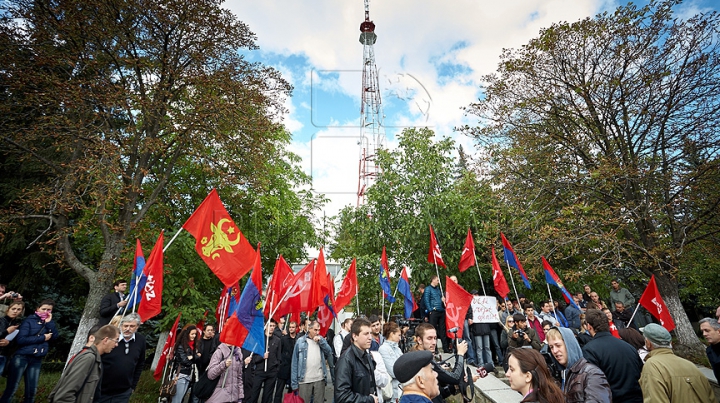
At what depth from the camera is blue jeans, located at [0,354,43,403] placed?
5.79 metres

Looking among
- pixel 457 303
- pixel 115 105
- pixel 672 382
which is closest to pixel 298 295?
pixel 457 303

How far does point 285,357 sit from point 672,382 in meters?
6.53

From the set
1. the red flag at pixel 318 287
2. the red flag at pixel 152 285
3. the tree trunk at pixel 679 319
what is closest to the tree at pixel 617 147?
the tree trunk at pixel 679 319

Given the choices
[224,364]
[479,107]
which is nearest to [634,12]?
[479,107]

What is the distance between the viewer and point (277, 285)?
22.9 ft

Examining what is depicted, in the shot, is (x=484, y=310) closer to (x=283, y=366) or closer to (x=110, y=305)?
(x=283, y=366)

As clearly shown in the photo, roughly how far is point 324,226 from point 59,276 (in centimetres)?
1072

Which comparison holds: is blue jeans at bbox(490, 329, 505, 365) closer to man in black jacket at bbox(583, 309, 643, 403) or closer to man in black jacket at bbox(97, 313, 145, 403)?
man in black jacket at bbox(583, 309, 643, 403)

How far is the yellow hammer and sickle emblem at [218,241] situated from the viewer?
589cm

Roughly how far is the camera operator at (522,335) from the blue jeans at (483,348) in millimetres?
1125

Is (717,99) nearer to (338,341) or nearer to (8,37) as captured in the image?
(338,341)

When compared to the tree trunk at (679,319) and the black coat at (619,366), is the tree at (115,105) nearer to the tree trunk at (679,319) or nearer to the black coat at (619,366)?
the black coat at (619,366)

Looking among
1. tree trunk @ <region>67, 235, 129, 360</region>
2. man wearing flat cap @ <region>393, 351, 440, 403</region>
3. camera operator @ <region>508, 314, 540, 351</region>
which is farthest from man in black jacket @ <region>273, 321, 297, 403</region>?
man wearing flat cap @ <region>393, 351, 440, 403</region>

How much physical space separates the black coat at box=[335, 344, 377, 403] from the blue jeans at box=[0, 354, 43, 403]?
5.58 meters
